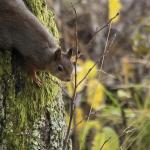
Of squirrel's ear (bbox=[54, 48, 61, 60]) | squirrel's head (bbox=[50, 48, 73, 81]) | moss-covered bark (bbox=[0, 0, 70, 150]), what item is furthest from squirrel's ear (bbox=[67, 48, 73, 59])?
moss-covered bark (bbox=[0, 0, 70, 150])

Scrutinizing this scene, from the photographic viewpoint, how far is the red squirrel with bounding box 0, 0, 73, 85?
10.7 feet

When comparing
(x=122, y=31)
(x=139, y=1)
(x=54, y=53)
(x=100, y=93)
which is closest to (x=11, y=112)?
(x=54, y=53)

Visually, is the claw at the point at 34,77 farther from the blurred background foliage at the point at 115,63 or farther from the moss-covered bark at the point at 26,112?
the blurred background foliage at the point at 115,63

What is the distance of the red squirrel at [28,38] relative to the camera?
327 centimetres

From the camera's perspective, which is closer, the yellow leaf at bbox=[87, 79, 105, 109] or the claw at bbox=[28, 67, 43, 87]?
the claw at bbox=[28, 67, 43, 87]

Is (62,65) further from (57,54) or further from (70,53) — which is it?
(57,54)

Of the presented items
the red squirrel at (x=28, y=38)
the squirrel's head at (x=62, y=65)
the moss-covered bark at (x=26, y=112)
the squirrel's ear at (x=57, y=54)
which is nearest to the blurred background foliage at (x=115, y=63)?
the squirrel's head at (x=62, y=65)

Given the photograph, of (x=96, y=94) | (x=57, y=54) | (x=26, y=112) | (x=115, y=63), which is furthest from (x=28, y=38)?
(x=115, y=63)

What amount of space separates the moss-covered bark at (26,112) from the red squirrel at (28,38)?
0.08 m

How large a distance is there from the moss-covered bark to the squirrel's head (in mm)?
298

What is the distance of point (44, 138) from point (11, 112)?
0.27 meters

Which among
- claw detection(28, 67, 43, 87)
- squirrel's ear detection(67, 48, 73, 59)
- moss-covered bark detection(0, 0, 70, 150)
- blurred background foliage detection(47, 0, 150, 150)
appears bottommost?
moss-covered bark detection(0, 0, 70, 150)

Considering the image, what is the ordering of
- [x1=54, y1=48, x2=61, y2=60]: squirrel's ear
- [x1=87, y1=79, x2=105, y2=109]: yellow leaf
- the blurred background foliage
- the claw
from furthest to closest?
the blurred background foliage, [x1=87, y1=79, x2=105, y2=109]: yellow leaf, [x1=54, y1=48, x2=61, y2=60]: squirrel's ear, the claw

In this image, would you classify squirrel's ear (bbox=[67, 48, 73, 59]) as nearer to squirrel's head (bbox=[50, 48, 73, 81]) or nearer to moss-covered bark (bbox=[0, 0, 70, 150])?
squirrel's head (bbox=[50, 48, 73, 81])
